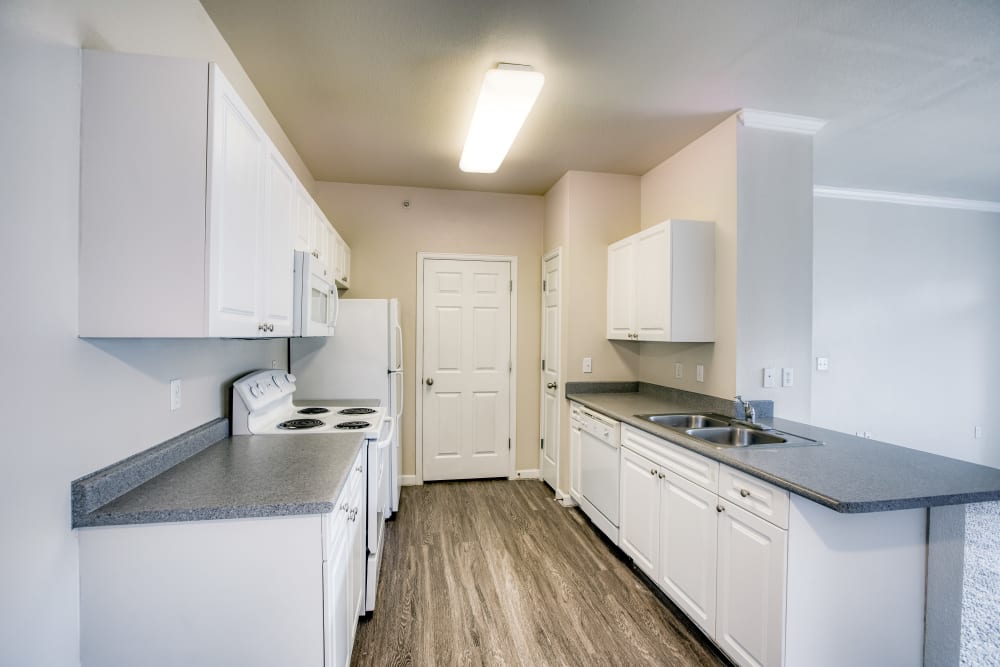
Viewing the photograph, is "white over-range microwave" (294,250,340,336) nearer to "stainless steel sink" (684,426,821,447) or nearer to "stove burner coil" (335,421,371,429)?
"stove burner coil" (335,421,371,429)

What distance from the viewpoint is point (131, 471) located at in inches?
53.4

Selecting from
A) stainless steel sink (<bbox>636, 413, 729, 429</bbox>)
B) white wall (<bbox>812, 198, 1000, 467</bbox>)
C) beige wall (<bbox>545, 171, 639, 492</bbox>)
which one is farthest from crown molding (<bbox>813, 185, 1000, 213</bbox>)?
stainless steel sink (<bbox>636, 413, 729, 429</bbox>)

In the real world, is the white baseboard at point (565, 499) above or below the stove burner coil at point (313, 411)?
below

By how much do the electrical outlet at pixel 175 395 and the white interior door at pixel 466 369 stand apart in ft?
7.63

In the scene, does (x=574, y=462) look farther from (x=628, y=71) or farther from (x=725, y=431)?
(x=628, y=71)

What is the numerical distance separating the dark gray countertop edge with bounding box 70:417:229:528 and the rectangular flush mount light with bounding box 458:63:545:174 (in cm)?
205

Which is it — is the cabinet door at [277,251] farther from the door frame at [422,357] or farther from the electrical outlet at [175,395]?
the door frame at [422,357]

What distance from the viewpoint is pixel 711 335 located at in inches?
106

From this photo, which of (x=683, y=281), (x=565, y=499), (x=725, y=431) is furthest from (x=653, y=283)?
(x=565, y=499)

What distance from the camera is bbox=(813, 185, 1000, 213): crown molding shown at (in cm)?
386

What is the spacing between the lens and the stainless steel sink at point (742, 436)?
214 centimetres

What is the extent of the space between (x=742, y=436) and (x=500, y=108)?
220 centimetres

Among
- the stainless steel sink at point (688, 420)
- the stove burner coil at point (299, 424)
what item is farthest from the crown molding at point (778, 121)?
the stove burner coil at point (299, 424)

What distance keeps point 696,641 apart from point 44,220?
279cm
